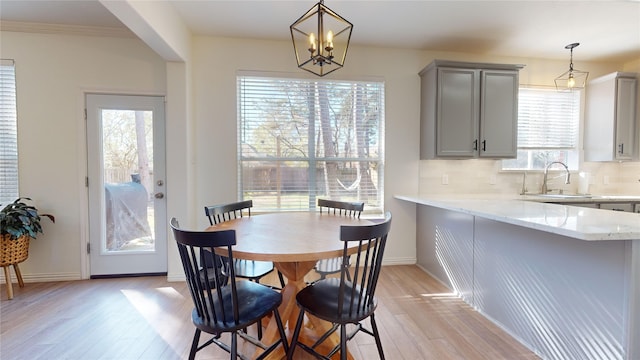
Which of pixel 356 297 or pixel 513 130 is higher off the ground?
pixel 513 130

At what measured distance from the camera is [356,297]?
1558mm

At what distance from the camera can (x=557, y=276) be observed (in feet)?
5.44

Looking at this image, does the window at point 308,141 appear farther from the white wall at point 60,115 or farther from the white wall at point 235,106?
the white wall at point 60,115

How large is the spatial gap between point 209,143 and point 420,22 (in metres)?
2.50

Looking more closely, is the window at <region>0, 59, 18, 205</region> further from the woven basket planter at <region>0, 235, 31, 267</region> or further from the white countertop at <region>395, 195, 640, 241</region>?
the white countertop at <region>395, 195, 640, 241</region>

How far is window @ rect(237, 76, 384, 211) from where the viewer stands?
3.12 m

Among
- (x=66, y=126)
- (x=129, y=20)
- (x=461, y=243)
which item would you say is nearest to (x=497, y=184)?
(x=461, y=243)

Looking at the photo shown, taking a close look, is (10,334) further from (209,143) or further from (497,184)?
(497,184)

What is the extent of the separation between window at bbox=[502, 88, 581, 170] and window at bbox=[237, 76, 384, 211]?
1788 mm

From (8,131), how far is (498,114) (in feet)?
16.8

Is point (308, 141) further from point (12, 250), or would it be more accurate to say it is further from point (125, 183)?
point (12, 250)

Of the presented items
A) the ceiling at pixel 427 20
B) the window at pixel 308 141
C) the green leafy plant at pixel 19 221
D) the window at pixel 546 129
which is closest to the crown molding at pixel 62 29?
the ceiling at pixel 427 20

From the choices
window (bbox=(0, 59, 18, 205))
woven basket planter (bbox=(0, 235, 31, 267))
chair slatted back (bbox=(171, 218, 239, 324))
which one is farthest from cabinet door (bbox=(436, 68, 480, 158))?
window (bbox=(0, 59, 18, 205))

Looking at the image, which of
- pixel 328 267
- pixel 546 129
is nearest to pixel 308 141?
pixel 328 267
